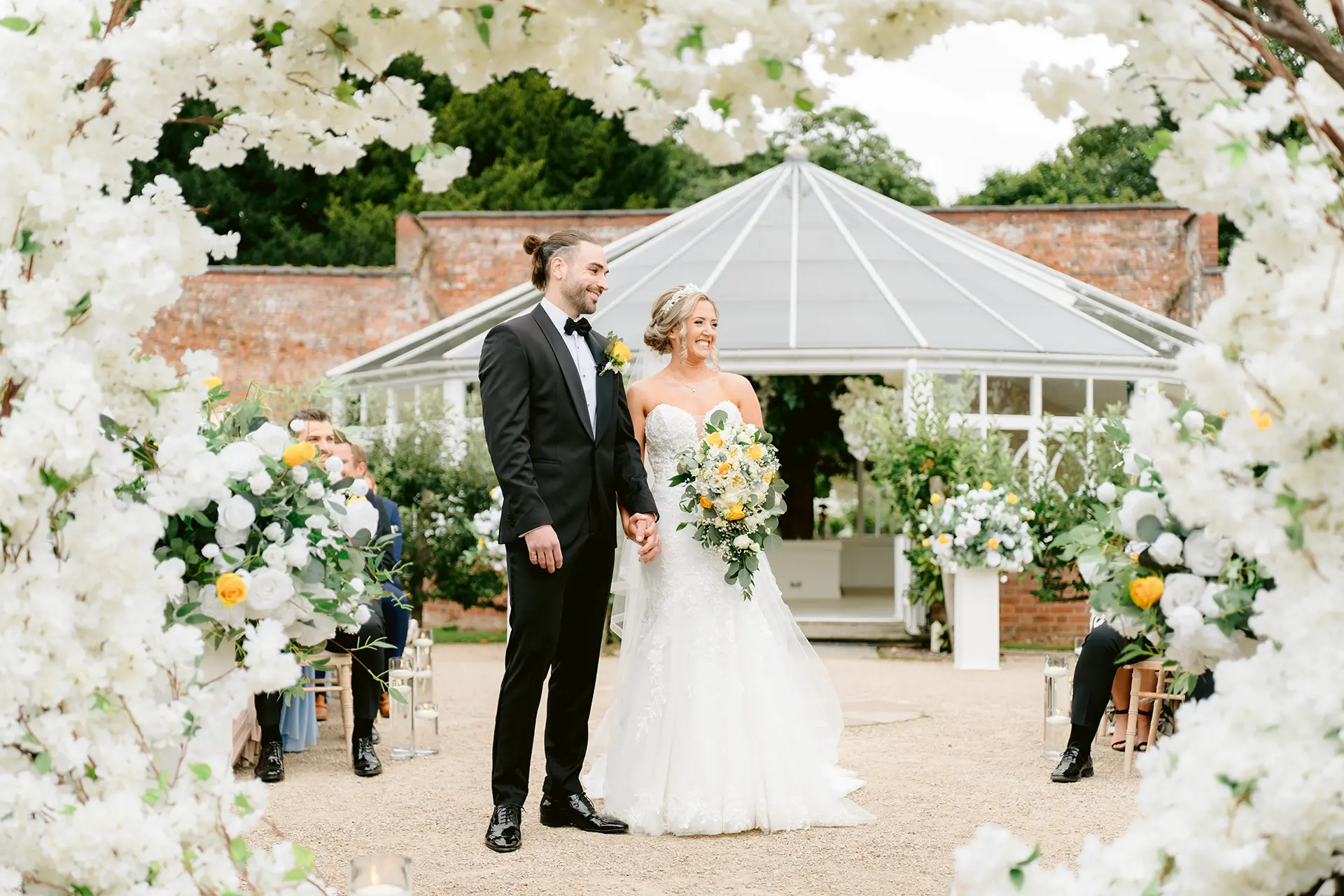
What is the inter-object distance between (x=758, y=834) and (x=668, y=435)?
4.98 ft

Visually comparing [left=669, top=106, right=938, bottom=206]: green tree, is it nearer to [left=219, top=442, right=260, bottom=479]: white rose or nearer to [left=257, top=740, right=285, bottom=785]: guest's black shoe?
[left=257, top=740, right=285, bottom=785]: guest's black shoe

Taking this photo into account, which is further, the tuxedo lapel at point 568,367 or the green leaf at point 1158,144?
the tuxedo lapel at point 568,367

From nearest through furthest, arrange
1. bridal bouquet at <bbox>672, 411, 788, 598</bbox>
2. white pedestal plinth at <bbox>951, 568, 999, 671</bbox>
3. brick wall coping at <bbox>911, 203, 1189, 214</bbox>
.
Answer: bridal bouquet at <bbox>672, 411, 788, 598</bbox>, white pedestal plinth at <bbox>951, 568, 999, 671</bbox>, brick wall coping at <bbox>911, 203, 1189, 214</bbox>

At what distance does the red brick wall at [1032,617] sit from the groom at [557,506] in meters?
8.34

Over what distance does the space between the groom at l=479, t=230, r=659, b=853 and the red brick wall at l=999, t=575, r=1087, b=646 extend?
27.4ft

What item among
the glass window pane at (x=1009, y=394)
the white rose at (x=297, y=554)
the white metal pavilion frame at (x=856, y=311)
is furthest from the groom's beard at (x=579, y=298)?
the glass window pane at (x=1009, y=394)

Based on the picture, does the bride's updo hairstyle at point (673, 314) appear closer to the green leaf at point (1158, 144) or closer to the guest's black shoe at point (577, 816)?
the guest's black shoe at point (577, 816)

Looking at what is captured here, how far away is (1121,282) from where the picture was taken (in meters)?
16.4

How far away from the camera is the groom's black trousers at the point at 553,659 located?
4.31 meters

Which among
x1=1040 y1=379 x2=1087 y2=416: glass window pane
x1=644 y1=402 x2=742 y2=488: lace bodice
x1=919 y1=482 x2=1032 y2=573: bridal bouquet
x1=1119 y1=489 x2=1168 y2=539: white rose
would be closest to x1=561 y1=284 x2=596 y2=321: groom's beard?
x1=644 y1=402 x2=742 y2=488: lace bodice

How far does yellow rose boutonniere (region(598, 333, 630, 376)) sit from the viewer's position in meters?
4.60

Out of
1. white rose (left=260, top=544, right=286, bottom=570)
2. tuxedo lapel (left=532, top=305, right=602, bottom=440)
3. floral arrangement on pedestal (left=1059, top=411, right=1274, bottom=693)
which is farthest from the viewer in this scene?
tuxedo lapel (left=532, top=305, right=602, bottom=440)

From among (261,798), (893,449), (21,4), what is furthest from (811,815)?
(893,449)

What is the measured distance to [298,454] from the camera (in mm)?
3992
